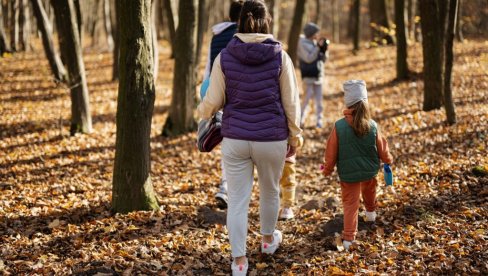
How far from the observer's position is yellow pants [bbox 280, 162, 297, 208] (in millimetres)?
6129

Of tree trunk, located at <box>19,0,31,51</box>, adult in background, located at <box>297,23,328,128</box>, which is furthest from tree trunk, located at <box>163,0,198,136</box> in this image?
tree trunk, located at <box>19,0,31,51</box>

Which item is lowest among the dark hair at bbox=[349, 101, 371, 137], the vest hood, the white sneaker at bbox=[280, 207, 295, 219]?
the white sneaker at bbox=[280, 207, 295, 219]

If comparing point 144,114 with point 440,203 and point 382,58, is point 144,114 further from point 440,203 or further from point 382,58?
point 382,58

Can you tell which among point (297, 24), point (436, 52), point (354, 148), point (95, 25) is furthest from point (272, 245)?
point (95, 25)

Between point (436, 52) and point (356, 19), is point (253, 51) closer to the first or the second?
point (436, 52)

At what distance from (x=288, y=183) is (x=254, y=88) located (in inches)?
86.2

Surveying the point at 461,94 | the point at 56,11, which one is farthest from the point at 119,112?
the point at 461,94

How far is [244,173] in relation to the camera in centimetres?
455

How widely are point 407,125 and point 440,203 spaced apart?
4.55 metres

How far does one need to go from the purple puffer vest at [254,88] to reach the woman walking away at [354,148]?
3.46 ft

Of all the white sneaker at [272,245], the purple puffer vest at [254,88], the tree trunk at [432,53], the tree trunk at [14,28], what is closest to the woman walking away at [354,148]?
the white sneaker at [272,245]

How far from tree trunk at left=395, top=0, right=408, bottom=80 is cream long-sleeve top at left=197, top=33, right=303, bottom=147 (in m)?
12.0

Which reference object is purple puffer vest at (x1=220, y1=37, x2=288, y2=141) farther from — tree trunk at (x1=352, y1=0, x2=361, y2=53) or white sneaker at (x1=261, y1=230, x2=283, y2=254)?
tree trunk at (x1=352, y1=0, x2=361, y2=53)

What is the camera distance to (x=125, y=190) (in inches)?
248
